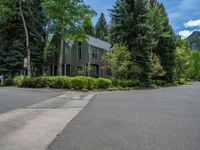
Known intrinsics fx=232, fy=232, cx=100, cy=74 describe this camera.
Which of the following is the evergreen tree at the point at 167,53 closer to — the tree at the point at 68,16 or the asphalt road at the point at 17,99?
the tree at the point at 68,16

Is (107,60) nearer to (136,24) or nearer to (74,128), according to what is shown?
(136,24)

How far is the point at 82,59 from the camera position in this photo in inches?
1252

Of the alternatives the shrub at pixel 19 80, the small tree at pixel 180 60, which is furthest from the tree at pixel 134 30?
the small tree at pixel 180 60

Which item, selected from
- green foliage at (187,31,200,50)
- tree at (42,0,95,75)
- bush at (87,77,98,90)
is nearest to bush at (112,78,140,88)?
bush at (87,77,98,90)

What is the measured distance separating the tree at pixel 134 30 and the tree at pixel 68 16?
3552 mm

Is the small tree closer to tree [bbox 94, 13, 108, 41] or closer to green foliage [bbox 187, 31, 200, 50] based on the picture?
tree [bbox 94, 13, 108, 41]

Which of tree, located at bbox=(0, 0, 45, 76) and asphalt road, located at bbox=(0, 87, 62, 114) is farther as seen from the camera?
tree, located at bbox=(0, 0, 45, 76)

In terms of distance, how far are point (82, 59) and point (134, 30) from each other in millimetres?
9035

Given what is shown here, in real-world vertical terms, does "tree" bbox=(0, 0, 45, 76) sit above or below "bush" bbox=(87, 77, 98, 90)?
above

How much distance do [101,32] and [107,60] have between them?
39.2 meters

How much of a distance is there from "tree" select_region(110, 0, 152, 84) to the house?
215 inches

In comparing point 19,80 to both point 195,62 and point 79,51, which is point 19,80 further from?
point 195,62

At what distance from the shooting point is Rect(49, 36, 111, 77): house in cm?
3141

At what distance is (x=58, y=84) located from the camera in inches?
752
